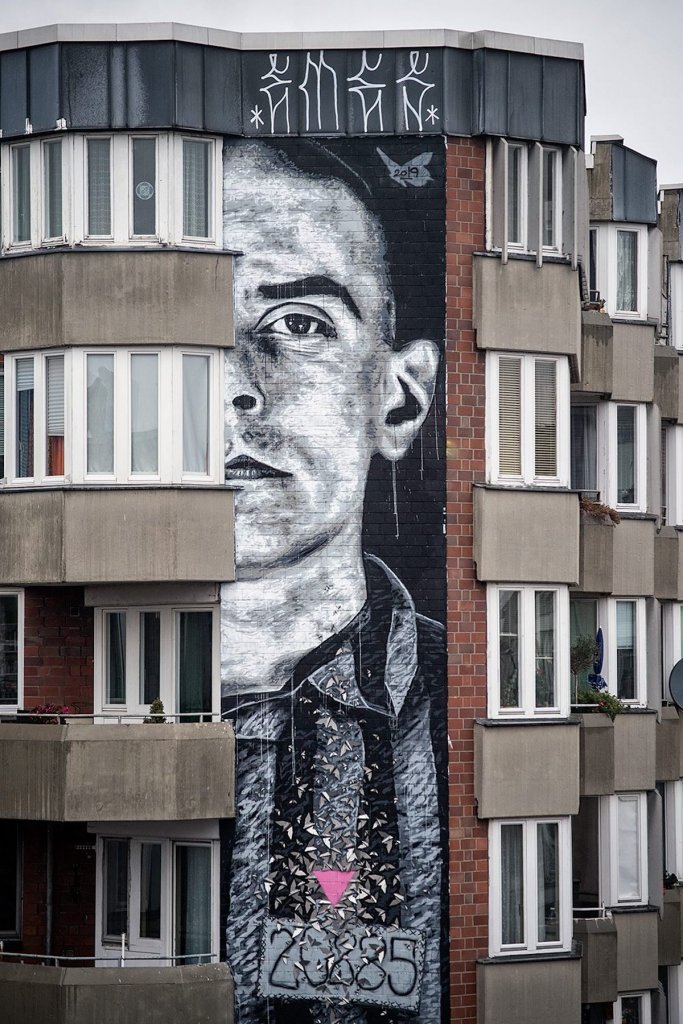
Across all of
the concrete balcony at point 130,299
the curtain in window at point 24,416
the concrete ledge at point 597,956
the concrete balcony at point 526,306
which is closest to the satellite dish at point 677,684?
the concrete ledge at point 597,956

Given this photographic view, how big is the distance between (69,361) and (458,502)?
19.8 ft

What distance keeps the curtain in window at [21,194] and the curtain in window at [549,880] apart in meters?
11.7

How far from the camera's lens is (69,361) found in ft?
92.7

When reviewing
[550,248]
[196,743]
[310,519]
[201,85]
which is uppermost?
[201,85]

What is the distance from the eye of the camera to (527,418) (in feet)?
95.5

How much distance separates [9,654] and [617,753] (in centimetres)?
1080

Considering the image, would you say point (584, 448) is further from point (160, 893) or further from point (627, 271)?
point (160, 893)

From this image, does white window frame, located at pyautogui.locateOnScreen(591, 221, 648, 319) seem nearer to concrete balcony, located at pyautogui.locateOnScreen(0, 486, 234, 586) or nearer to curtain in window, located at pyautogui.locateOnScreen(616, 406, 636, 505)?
curtain in window, located at pyautogui.locateOnScreen(616, 406, 636, 505)

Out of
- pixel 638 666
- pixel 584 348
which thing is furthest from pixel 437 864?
pixel 584 348

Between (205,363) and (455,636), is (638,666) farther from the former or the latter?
(205,363)

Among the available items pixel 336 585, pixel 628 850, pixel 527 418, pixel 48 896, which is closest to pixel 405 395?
pixel 527 418

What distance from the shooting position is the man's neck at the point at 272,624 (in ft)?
92.8

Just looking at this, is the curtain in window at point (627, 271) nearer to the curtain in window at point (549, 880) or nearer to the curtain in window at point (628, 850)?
the curtain in window at point (628, 850)

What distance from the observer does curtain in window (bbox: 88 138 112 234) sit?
28641 mm
